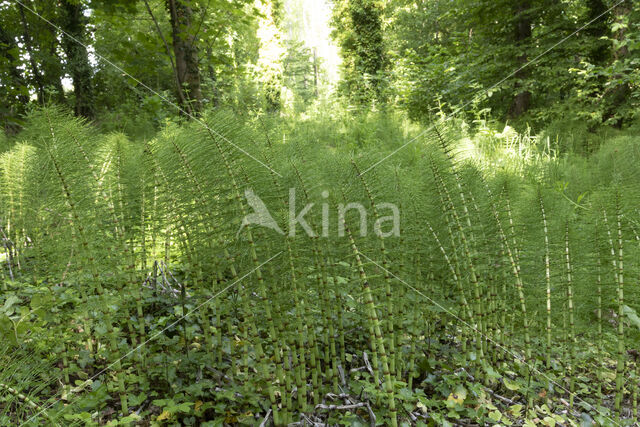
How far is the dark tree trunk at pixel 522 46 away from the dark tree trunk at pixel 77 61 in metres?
7.38

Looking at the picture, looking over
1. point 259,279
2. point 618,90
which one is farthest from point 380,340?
point 618,90

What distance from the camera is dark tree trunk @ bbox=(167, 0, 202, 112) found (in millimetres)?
4122

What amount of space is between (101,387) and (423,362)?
59.6 inches

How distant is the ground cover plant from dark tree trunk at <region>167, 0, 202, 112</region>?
93.6 inches

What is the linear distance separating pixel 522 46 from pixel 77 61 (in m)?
7.67

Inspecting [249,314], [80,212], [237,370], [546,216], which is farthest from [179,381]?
[546,216]

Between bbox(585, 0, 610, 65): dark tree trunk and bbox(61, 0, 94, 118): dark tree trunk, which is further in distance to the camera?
bbox(61, 0, 94, 118): dark tree trunk

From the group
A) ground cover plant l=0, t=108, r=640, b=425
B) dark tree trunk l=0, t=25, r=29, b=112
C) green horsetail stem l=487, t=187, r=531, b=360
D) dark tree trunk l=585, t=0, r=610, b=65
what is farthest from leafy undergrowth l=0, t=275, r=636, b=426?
dark tree trunk l=585, t=0, r=610, b=65

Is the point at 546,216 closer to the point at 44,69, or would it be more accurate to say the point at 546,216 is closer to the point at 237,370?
the point at 237,370

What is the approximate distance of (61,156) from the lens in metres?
1.52

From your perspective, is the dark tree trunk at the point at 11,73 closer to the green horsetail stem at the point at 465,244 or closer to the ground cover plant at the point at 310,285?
the ground cover plant at the point at 310,285

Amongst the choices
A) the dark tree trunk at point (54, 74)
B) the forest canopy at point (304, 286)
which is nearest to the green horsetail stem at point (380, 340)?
the forest canopy at point (304, 286)

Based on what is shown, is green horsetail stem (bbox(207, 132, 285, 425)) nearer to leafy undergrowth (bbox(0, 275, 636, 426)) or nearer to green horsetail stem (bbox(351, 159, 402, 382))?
leafy undergrowth (bbox(0, 275, 636, 426))

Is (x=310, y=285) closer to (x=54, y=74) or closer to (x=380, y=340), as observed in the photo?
(x=380, y=340)
